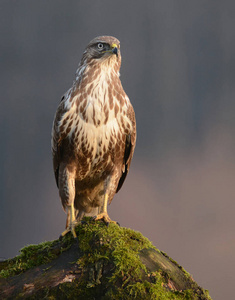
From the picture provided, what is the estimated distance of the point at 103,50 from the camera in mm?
4863

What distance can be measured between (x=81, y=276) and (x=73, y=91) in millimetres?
2205

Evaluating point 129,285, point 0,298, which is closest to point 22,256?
point 0,298

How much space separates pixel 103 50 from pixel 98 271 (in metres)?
2.58

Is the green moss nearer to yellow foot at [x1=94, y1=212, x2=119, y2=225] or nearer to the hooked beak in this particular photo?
yellow foot at [x1=94, y1=212, x2=119, y2=225]

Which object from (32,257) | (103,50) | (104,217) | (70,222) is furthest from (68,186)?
(103,50)

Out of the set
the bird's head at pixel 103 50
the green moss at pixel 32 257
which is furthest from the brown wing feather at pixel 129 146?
the green moss at pixel 32 257

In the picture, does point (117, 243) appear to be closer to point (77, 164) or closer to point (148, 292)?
point (148, 292)

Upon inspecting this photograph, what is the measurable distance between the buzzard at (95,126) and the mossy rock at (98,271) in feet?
2.10

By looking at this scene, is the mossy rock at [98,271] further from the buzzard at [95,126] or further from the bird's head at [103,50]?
the bird's head at [103,50]

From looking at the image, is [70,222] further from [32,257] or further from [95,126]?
[95,126]

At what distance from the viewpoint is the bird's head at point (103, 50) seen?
4.80m

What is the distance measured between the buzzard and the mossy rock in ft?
2.10

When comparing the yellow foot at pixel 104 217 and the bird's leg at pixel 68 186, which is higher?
the bird's leg at pixel 68 186

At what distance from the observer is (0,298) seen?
359 centimetres
